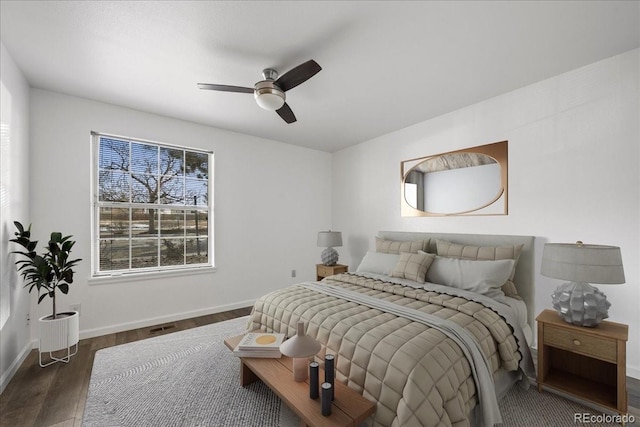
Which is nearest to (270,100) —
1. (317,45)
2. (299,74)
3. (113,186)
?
(299,74)

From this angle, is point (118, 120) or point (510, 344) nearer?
point (510, 344)

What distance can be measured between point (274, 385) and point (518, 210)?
2842 millimetres

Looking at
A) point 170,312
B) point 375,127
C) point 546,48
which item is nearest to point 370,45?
point 546,48

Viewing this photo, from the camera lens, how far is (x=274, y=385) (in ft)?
5.52

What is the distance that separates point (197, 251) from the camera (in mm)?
3988

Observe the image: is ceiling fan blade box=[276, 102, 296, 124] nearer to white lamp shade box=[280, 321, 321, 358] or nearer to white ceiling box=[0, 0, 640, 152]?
white ceiling box=[0, 0, 640, 152]

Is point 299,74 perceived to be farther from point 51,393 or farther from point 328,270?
point 51,393

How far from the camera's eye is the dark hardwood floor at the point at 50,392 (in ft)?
6.07

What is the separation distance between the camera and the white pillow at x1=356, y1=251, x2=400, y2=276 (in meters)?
3.24

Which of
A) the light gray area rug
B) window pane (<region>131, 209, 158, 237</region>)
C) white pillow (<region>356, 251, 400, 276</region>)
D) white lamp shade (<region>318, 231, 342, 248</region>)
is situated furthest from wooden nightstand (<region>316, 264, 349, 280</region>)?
window pane (<region>131, 209, 158, 237</region>)

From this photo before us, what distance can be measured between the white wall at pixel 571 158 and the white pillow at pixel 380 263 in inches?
31.0

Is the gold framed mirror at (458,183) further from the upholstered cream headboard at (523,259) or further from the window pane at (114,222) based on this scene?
the window pane at (114,222)

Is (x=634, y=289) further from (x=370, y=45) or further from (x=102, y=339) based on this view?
(x=102, y=339)

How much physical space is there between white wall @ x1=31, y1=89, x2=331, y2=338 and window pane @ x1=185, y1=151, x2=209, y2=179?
139 millimetres
